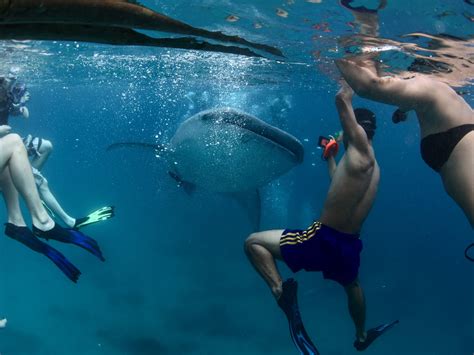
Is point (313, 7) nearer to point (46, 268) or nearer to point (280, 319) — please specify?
point (280, 319)

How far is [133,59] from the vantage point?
52.0ft

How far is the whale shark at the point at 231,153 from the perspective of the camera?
30.7ft

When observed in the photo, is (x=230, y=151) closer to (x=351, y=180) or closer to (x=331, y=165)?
(x=331, y=165)

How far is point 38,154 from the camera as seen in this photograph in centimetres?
900

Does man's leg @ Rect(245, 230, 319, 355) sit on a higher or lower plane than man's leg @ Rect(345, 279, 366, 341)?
higher

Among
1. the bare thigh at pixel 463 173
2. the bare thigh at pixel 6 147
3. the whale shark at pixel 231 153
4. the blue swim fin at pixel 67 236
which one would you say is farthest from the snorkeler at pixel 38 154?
the bare thigh at pixel 463 173

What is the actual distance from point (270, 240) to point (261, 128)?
3703 millimetres

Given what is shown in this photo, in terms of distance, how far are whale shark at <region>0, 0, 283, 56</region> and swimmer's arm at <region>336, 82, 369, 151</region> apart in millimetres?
3884

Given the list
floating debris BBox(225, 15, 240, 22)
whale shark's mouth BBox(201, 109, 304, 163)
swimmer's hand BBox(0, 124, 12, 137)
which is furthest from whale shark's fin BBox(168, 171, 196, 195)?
swimmer's hand BBox(0, 124, 12, 137)

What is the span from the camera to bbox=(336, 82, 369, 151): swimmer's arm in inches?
213

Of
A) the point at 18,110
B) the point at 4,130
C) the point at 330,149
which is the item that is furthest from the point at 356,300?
the point at 18,110

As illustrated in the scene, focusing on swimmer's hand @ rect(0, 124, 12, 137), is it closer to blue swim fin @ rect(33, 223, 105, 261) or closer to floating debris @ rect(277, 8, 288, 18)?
blue swim fin @ rect(33, 223, 105, 261)

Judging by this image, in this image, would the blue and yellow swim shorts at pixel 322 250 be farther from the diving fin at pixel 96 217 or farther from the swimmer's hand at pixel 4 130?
the swimmer's hand at pixel 4 130

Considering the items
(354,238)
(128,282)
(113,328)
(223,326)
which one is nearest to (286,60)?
(354,238)
